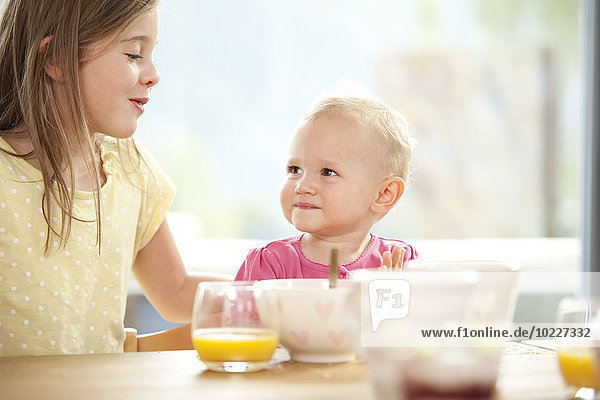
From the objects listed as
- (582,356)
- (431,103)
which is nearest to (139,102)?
(582,356)

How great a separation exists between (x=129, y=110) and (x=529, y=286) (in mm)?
1634

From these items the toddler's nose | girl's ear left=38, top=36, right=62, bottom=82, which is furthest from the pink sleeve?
girl's ear left=38, top=36, right=62, bottom=82

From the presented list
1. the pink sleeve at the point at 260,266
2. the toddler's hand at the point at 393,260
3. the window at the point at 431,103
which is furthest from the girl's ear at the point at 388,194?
the window at the point at 431,103

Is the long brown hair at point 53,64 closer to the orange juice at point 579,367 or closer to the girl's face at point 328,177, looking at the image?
the girl's face at point 328,177

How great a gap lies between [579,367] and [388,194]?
2.42 ft

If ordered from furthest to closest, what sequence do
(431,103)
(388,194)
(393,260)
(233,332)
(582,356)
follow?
(431,103) → (388,194) → (393,260) → (233,332) → (582,356)

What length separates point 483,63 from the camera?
16.9 ft

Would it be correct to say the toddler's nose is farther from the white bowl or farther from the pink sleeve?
the white bowl

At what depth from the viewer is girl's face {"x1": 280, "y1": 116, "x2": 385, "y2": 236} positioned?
1387 millimetres

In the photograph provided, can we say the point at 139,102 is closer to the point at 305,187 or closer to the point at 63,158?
the point at 63,158

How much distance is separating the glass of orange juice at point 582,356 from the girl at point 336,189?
2.01 ft

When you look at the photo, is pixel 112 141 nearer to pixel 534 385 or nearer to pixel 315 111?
pixel 315 111

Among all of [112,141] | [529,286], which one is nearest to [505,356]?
[112,141]

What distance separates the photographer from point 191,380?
0.81m
